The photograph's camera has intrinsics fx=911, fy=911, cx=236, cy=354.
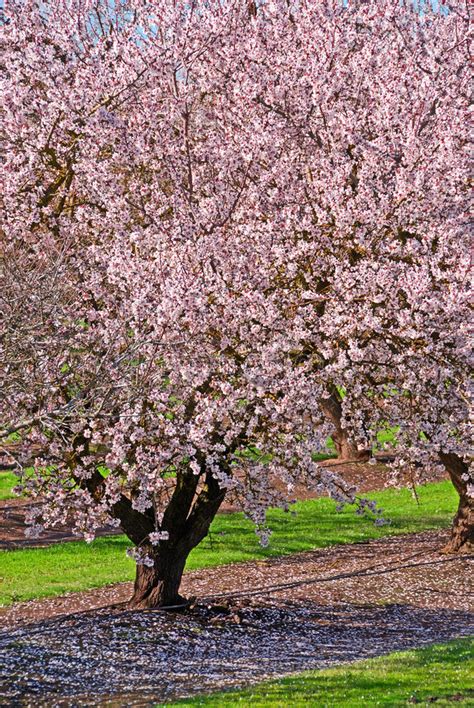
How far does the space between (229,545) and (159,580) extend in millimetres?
7870

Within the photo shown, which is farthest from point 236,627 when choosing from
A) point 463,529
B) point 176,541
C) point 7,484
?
point 7,484

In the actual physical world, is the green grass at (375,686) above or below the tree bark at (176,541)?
below

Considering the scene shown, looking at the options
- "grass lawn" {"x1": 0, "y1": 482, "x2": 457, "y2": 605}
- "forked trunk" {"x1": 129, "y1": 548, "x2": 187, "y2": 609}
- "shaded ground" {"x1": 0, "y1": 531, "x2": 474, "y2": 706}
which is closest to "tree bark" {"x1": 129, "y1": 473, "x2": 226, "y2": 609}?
"forked trunk" {"x1": 129, "y1": 548, "x2": 187, "y2": 609}

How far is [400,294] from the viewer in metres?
13.1

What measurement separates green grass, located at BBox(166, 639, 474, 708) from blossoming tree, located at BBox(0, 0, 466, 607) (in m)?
2.79

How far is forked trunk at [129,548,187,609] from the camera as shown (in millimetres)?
15711

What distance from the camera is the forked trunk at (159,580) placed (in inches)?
619

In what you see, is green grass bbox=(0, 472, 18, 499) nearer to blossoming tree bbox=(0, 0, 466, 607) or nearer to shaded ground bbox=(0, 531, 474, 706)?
shaded ground bbox=(0, 531, 474, 706)

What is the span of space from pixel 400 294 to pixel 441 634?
6126 millimetres

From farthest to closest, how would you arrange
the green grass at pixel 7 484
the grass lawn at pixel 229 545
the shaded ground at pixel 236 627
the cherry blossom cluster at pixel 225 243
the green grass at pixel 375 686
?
1. the green grass at pixel 7 484
2. the grass lawn at pixel 229 545
3. the cherry blossom cluster at pixel 225 243
4. the shaded ground at pixel 236 627
5. the green grass at pixel 375 686

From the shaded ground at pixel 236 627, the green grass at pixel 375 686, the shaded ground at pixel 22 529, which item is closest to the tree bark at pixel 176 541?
the shaded ground at pixel 236 627

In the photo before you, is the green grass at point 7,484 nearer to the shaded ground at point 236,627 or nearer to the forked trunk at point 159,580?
the shaded ground at point 236,627

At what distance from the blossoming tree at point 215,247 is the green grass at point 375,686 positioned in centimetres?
279

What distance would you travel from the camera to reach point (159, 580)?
15.8 m
